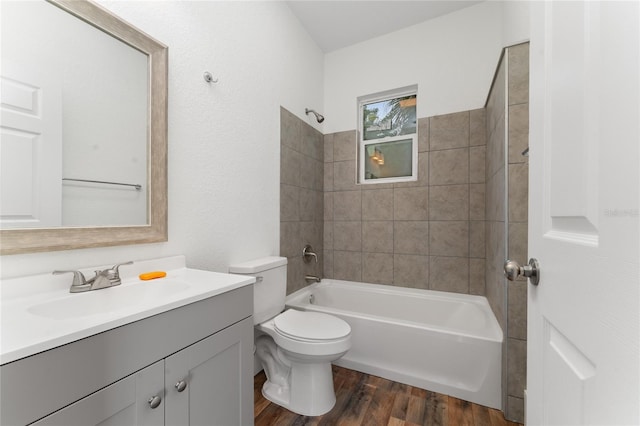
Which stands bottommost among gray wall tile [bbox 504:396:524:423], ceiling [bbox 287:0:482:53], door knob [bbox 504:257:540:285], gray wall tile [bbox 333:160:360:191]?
gray wall tile [bbox 504:396:524:423]

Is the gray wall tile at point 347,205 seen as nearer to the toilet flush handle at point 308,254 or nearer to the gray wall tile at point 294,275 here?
the toilet flush handle at point 308,254

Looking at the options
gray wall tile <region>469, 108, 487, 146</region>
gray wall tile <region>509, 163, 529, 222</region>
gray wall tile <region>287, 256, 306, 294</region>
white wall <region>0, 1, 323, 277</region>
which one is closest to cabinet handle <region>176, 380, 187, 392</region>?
white wall <region>0, 1, 323, 277</region>

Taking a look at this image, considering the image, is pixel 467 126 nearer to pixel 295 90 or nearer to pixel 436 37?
pixel 436 37

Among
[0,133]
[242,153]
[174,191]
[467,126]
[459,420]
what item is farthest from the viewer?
[467,126]

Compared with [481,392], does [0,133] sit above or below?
above

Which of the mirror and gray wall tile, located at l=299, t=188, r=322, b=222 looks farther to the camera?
gray wall tile, located at l=299, t=188, r=322, b=222

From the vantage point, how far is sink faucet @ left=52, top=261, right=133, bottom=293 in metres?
0.88

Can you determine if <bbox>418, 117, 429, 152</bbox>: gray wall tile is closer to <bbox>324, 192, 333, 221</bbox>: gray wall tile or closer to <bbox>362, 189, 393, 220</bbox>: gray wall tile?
<bbox>362, 189, 393, 220</bbox>: gray wall tile

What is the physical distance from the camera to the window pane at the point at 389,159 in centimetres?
250

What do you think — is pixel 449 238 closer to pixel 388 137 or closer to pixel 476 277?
pixel 476 277

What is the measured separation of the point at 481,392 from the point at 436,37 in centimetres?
267

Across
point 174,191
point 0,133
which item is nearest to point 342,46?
point 174,191

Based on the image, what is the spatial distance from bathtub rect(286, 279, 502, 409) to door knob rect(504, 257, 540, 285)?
3.81 ft

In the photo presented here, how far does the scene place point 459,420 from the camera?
4.58 feet
